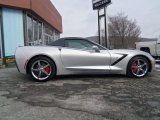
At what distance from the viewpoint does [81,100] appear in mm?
3619

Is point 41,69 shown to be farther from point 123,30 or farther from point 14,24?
point 123,30

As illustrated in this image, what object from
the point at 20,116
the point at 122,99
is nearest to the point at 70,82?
the point at 122,99

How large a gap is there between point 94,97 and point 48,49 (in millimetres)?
2249

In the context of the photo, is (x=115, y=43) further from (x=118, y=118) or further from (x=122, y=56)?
(x=118, y=118)

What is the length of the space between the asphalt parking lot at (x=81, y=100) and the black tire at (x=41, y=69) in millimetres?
265

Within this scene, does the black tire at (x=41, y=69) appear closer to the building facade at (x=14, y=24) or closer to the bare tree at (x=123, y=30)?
the building facade at (x=14, y=24)

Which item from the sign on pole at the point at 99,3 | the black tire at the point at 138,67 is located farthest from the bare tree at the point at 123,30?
the black tire at the point at 138,67

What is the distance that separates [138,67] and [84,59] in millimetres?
1549

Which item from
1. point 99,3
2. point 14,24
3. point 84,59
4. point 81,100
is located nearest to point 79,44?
point 84,59

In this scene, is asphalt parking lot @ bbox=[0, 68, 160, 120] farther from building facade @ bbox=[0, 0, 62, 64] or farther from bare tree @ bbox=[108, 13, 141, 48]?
bare tree @ bbox=[108, 13, 141, 48]

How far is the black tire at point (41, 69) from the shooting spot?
17.6 ft

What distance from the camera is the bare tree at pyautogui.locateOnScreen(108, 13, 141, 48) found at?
35.9m

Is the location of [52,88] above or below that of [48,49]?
below

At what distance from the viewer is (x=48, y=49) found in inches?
216
